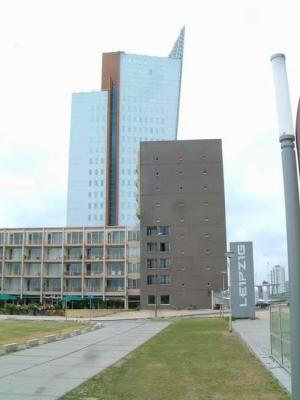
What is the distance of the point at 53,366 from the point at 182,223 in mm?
80314

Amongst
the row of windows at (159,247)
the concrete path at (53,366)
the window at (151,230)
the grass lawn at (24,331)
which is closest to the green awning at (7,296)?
the row of windows at (159,247)

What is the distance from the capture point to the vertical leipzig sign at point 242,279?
48406mm

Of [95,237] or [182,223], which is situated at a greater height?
[182,223]

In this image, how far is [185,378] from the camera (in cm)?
1450

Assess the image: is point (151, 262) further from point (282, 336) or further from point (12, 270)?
point (282, 336)

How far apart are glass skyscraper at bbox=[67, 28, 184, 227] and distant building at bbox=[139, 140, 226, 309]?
53.0m

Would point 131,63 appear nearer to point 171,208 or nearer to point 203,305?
point 171,208

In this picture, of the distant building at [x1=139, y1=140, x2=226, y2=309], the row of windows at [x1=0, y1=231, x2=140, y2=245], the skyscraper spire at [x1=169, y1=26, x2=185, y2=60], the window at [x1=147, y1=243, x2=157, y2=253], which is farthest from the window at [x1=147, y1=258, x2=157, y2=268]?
the skyscraper spire at [x1=169, y1=26, x2=185, y2=60]

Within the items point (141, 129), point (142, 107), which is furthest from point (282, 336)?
point (142, 107)

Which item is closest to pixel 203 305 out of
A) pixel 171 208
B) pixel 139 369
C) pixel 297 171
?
pixel 171 208

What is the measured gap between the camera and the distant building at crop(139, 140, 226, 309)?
94.6 m

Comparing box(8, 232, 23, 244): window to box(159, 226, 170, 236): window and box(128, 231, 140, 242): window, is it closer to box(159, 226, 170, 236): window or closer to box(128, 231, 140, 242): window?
box(128, 231, 140, 242): window

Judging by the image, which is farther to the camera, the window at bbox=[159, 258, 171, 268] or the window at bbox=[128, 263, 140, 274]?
the window at bbox=[128, 263, 140, 274]

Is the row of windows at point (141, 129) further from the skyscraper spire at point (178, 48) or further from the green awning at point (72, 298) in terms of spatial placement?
the green awning at point (72, 298)
